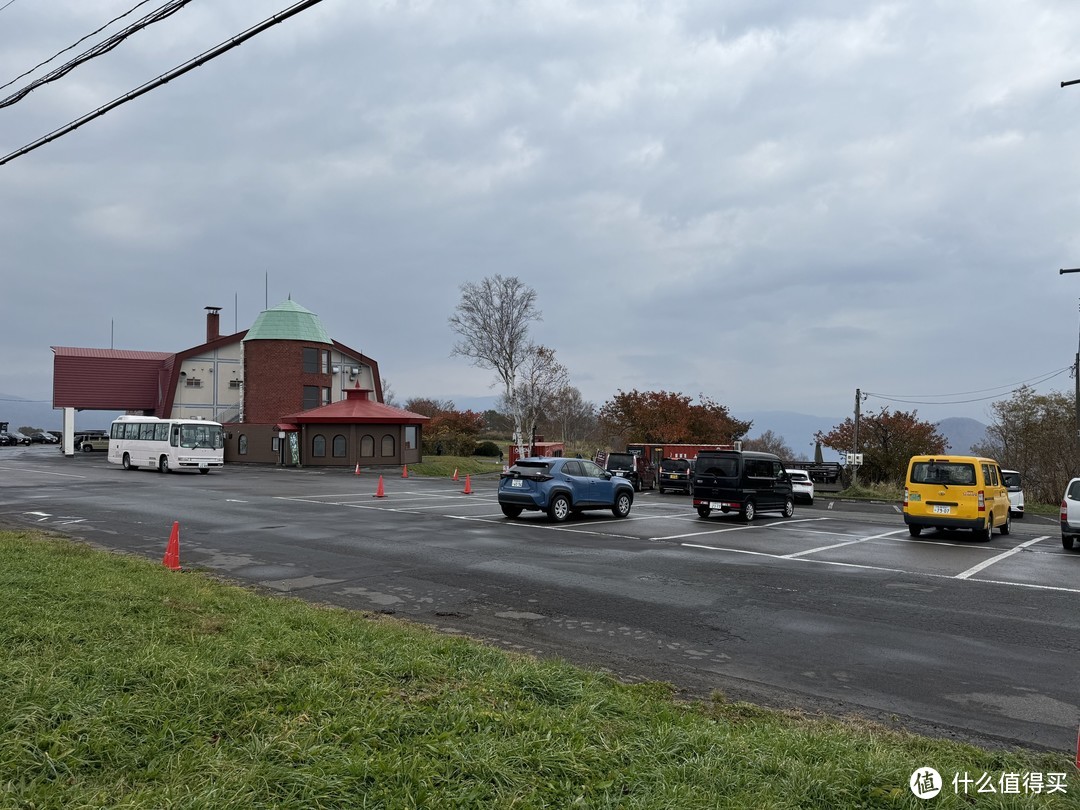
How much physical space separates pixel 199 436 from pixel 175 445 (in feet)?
4.14

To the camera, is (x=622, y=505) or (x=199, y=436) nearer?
(x=622, y=505)

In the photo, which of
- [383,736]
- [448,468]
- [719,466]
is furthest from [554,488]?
[448,468]

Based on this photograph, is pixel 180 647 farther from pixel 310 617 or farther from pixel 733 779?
pixel 733 779

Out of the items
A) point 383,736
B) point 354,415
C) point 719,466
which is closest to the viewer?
point 383,736

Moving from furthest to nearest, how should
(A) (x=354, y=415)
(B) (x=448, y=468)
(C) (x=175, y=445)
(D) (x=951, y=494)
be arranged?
(A) (x=354, y=415), (B) (x=448, y=468), (C) (x=175, y=445), (D) (x=951, y=494)

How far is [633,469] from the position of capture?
121 ft

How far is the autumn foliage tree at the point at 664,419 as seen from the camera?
55062 mm

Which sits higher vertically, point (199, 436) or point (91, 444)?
point (199, 436)

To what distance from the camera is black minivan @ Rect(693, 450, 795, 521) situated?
70.3 ft

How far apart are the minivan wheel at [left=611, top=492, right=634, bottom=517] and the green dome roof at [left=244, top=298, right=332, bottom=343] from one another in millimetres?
42834

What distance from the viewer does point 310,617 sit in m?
7.43

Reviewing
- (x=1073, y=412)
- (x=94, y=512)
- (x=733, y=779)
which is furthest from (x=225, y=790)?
(x=1073, y=412)

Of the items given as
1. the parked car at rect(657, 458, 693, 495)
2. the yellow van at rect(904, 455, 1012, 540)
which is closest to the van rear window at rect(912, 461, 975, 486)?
the yellow van at rect(904, 455, 1012, 540)

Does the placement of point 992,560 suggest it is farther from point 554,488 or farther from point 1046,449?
point 1046,449
